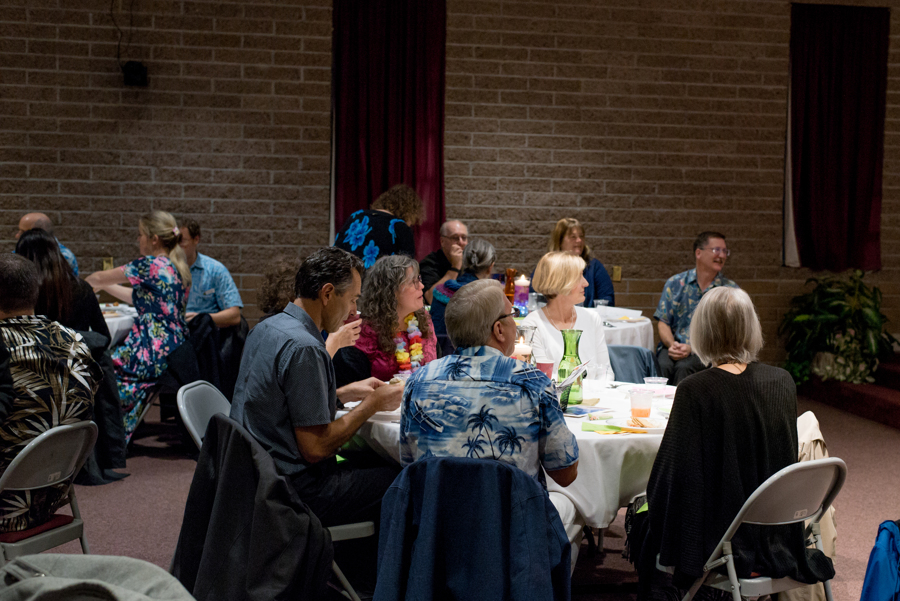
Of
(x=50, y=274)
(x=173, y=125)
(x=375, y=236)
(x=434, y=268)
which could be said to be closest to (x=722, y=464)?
(x=375, y=236)

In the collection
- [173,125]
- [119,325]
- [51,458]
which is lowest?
[51,458]

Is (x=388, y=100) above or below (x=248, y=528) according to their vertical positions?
above

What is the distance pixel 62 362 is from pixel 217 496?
89 cm

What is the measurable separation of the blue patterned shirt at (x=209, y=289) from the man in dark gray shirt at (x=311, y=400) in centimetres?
278

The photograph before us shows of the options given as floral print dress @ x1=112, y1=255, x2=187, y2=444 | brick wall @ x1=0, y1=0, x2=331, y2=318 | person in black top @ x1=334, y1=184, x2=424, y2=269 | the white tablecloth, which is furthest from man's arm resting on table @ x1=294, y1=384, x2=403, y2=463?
brick wall @ x1=0, y1=0, x2=331, y2=318

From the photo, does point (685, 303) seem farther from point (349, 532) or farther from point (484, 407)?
point (484, 407)

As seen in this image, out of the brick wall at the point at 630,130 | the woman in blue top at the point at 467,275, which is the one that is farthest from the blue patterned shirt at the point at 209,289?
the brick wall at the point at 630,130

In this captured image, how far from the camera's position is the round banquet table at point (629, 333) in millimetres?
4539

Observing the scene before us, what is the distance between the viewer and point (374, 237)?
439 cm

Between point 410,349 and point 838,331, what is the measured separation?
4.66 m

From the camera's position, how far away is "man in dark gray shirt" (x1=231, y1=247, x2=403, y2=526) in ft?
7.07

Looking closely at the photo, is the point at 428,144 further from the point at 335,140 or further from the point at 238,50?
the point at 238,50

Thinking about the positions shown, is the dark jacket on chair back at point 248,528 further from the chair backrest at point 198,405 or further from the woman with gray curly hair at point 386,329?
the woman with gray curly hair at point 386,329

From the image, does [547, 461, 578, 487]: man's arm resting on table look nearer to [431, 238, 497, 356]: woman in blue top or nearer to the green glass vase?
the green glass vase
